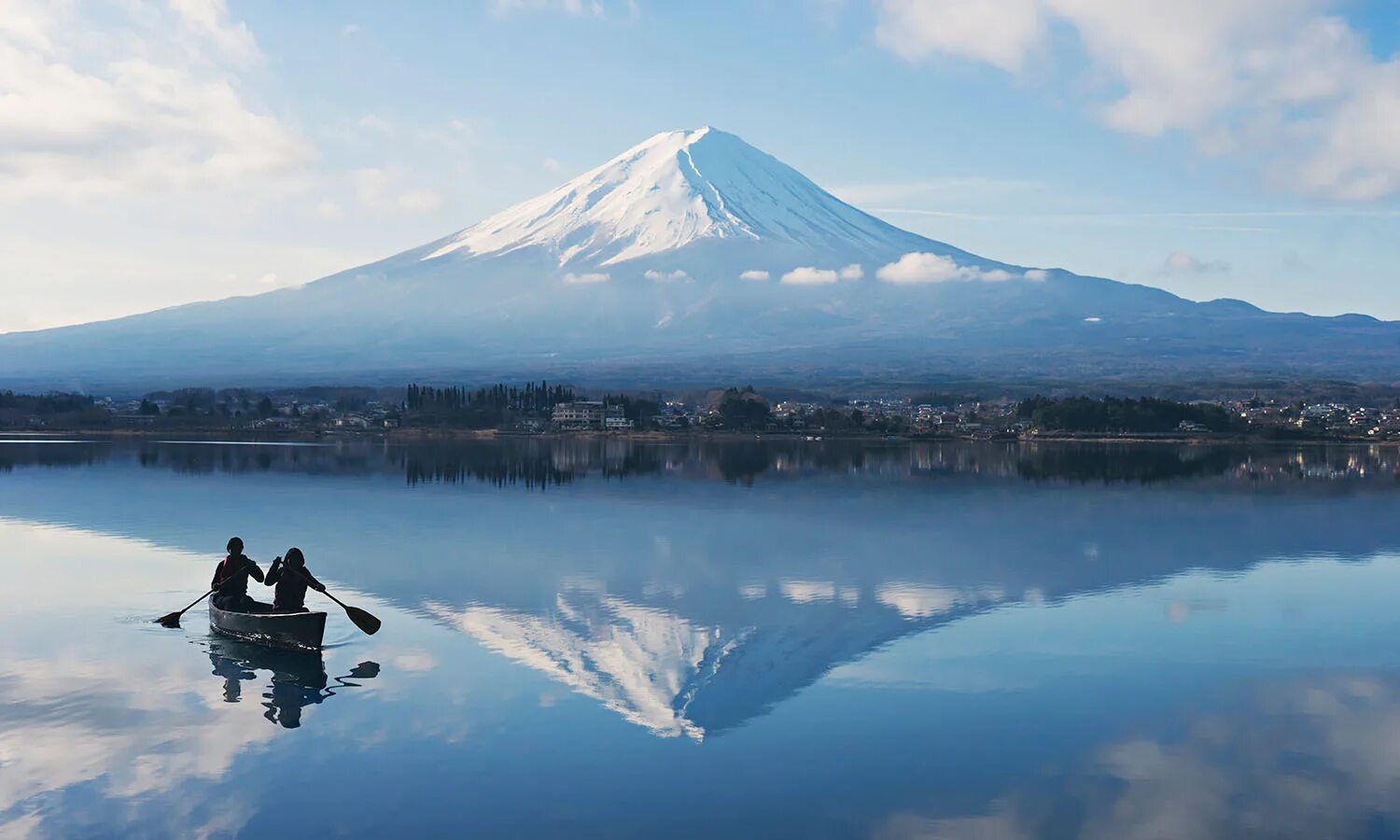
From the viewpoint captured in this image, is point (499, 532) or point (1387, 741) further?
point (499, 532)

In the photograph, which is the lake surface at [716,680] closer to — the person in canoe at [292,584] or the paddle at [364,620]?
the paddle at [364,620]

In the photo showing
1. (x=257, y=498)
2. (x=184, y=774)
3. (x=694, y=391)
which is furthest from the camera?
(x=694, y=391)

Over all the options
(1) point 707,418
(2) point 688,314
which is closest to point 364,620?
(1) point 707,418

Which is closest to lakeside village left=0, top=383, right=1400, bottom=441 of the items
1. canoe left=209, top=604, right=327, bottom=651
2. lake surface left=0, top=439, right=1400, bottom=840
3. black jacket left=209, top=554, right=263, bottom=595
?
lake surface left=0, top=439, right=1400, bottom=840

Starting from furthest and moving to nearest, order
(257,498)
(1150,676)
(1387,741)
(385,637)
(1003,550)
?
(257,498), (1003,550), (385,637), (1150,676), (1387,741)

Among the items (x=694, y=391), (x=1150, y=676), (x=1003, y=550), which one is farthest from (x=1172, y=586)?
(x=694, y=391)

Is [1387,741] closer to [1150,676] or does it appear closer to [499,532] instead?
[1150,676]
